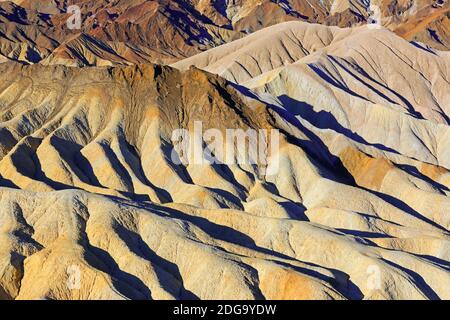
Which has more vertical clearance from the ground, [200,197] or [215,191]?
[200,197]

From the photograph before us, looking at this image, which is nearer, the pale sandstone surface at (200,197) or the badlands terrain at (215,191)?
the pale sandstone surface at (200,197)

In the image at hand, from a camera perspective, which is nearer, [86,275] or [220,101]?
[86,275]

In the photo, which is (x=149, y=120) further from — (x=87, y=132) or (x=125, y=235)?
(x=125, y=235)

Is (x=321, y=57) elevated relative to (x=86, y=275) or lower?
lower

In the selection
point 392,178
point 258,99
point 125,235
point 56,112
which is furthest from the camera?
point 258,99

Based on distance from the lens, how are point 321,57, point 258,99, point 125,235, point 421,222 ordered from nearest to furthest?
1. point 125,235
2. point 421,222
3. point 258,99
4. point 321,57

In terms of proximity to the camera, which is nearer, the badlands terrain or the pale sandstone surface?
the pale sandstone surface

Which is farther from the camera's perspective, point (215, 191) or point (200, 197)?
point (215, 191)
